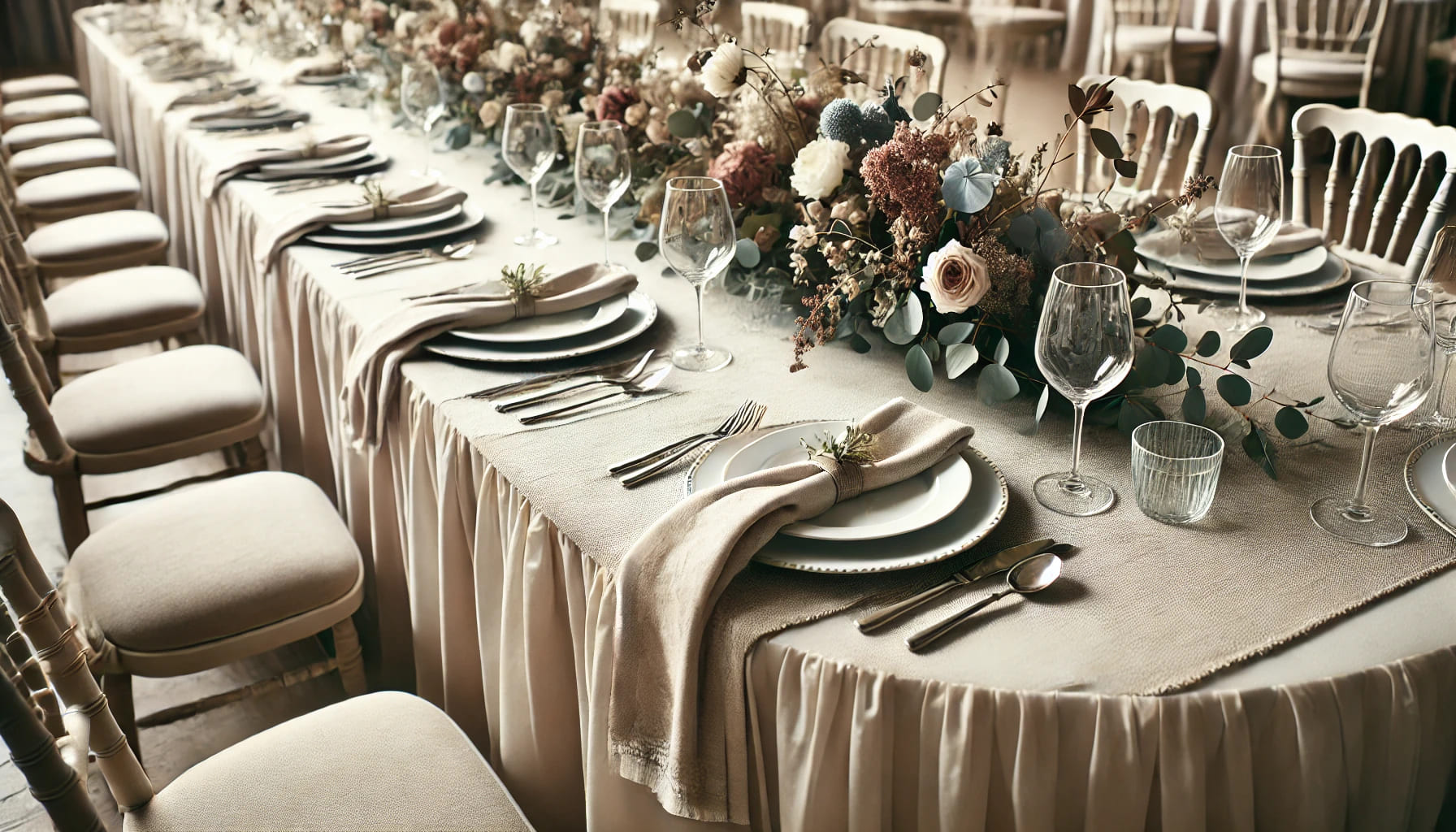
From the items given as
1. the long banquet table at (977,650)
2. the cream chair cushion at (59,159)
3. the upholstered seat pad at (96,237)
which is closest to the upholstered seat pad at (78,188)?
the cream chair cushion at (59,159)

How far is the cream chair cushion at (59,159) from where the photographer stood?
4273 mm

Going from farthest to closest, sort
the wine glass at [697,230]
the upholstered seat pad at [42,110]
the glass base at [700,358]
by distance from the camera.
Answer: the upholstered seat pad at [42,110]
the glass base at [700,358]
the wine glass at [697,230]

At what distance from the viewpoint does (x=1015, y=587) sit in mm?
923

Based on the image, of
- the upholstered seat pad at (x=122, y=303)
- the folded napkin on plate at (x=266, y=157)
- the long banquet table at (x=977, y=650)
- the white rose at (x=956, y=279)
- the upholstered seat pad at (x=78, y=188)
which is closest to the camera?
the long banquet table at (x=977, y=650)

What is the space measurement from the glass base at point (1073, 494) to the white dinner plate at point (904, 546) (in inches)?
2.1

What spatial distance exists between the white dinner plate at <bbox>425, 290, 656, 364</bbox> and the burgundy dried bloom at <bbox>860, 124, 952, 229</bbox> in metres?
0.41

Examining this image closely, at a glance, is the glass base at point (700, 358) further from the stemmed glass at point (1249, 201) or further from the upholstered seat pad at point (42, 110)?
the upholstered seat pad at point (42, 110)

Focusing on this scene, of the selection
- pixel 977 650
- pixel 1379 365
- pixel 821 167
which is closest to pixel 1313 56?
pixel 821 167

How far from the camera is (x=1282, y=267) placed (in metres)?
1.58

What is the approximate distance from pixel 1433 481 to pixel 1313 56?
4464 mm

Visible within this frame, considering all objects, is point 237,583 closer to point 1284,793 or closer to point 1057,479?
point 1057,479

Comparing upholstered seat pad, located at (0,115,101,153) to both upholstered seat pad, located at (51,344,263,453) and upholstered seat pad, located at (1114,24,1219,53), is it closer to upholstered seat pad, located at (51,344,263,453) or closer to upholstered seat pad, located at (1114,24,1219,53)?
upholstered seat pad, located at (51,344,263,453)

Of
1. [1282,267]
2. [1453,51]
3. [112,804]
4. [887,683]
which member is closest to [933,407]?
[887,683]

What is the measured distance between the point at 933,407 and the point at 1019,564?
0.37 m
